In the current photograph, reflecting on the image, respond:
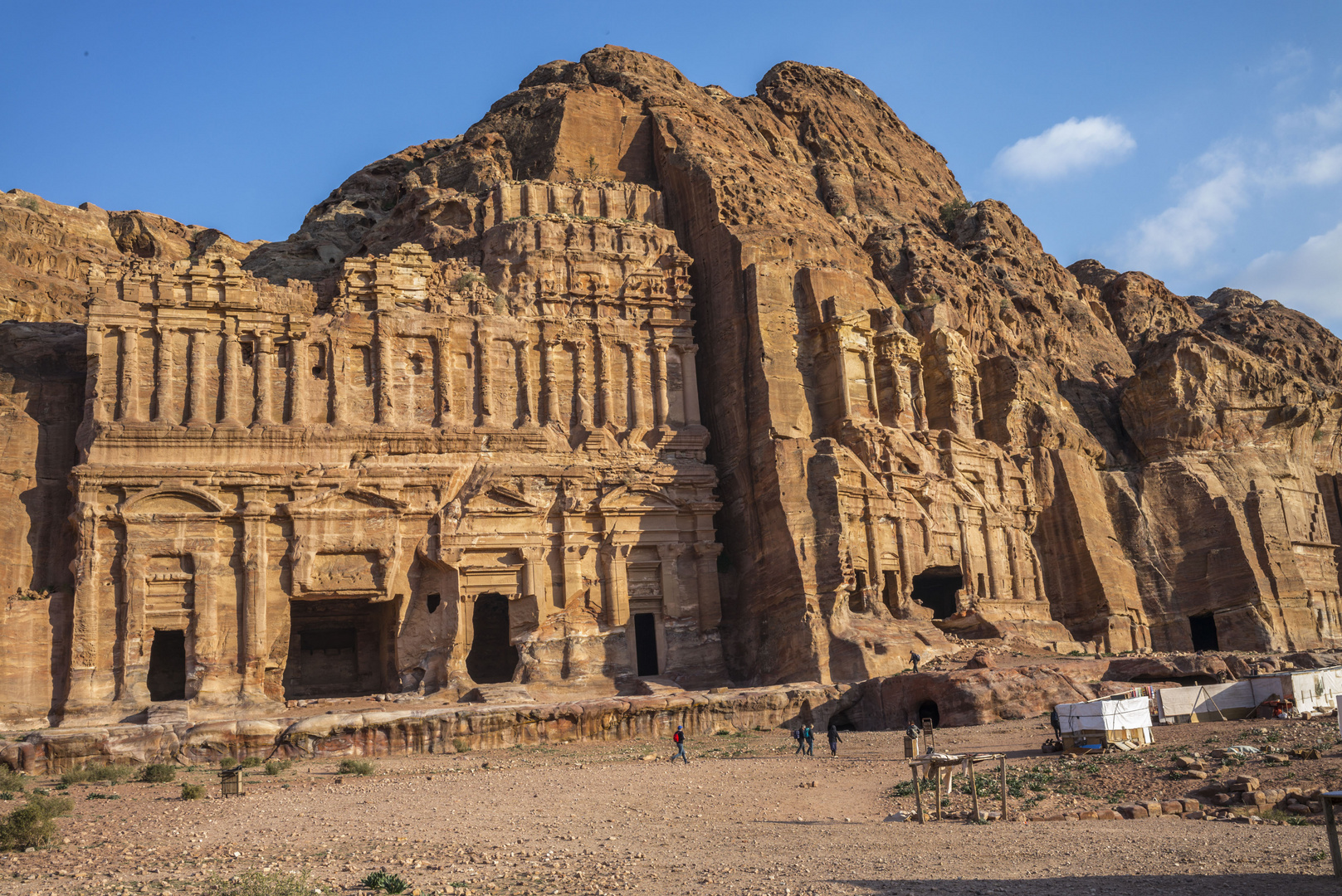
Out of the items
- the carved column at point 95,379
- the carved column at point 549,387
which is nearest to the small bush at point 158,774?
the carved column at point 95,379

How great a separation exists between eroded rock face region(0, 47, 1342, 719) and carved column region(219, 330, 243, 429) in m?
0.09

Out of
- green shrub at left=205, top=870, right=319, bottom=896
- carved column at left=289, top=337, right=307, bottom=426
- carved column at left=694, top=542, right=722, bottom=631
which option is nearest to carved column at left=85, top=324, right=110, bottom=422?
carved column at left=289, top=337, right=307, bottom=426

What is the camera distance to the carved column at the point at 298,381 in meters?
38.9

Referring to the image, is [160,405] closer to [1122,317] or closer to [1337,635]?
[1337,635]

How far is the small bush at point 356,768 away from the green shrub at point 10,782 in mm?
6202

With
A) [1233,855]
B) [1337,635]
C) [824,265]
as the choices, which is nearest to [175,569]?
[824,265]

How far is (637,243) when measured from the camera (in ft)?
147

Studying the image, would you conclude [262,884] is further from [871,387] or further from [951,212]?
[951,212]

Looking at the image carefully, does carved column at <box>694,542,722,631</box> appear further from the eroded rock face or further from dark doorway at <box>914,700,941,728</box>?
dark doorway at <box>914,700,941,728</box>

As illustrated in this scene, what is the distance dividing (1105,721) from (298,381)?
2614cm

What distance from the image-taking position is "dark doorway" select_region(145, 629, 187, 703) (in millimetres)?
38469

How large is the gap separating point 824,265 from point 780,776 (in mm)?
24012

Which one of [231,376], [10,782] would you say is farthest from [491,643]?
[10,782]

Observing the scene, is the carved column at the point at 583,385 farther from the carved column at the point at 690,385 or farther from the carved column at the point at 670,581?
the carved column at the point at 670,581
